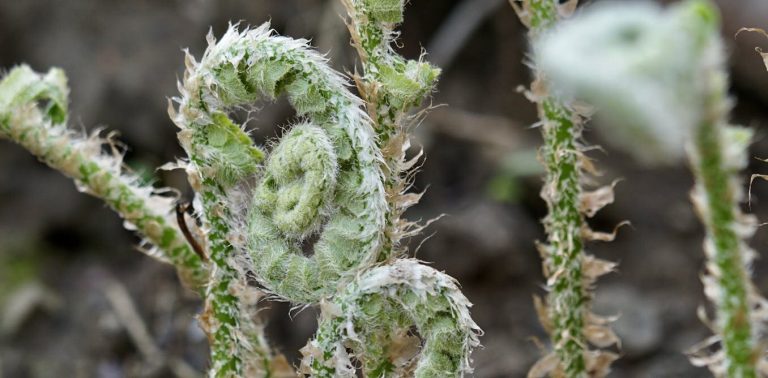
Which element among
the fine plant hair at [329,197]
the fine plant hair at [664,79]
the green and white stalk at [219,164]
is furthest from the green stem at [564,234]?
the fine plant hair at [664,79]

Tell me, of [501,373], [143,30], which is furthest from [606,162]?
[143,30]

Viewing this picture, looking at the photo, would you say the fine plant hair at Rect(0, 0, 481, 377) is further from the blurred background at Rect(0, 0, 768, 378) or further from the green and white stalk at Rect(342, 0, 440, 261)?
the blurred background at Rect(0, 0, 768, 378)

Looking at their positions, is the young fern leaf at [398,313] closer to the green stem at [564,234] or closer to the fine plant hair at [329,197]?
the fine plant hair at [329,197]

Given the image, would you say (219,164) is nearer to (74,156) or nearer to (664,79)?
(74,156)

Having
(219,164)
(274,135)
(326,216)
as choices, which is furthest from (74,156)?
(274,135)

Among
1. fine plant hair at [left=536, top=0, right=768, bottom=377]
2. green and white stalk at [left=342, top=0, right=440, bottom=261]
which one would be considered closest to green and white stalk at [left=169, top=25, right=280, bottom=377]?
green and white stalk at [left=342, top=0, right=440, bottom=261]

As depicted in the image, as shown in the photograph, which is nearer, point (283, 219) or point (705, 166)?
point (705, 166)

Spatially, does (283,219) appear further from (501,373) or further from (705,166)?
(501,373)
